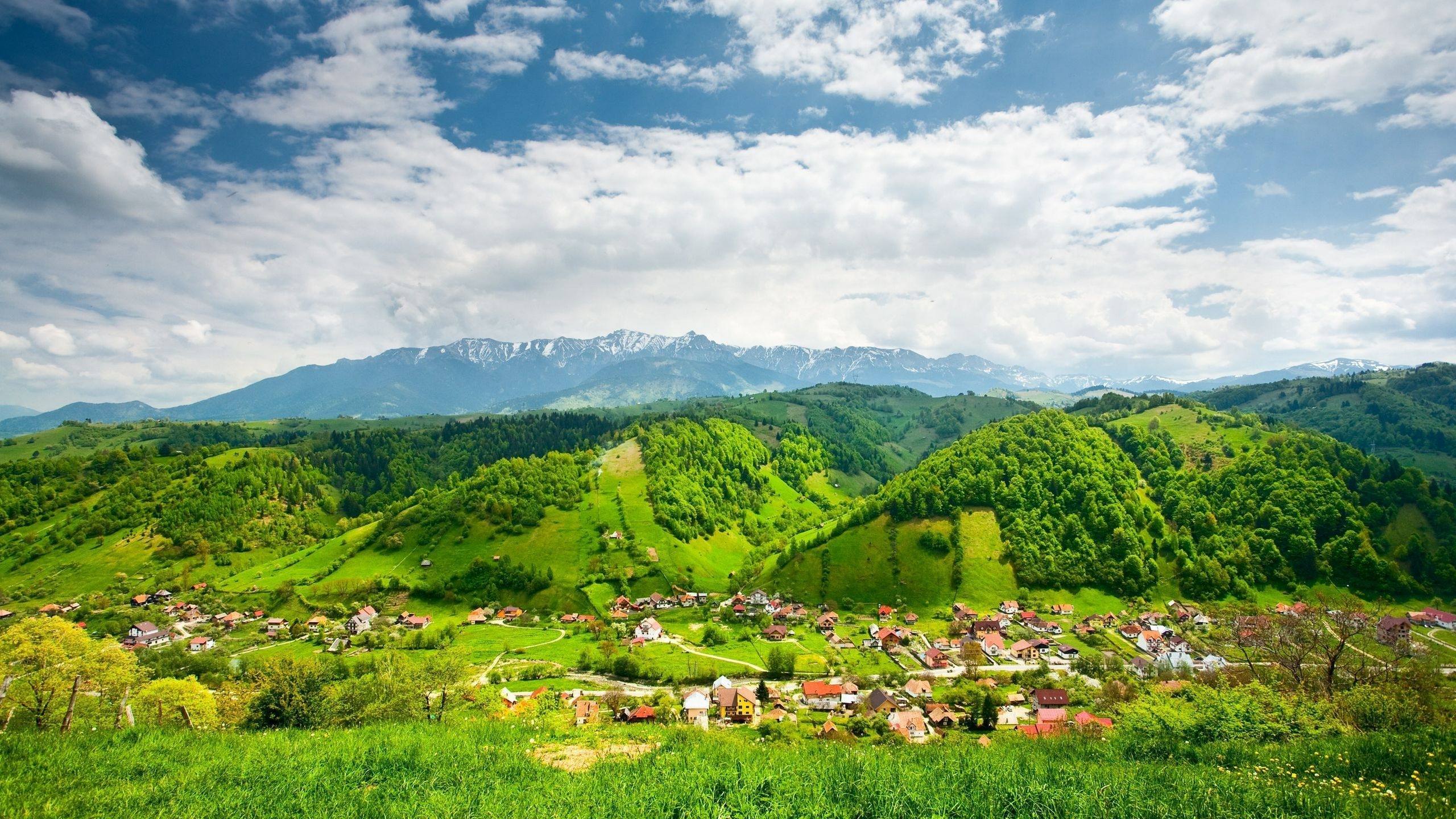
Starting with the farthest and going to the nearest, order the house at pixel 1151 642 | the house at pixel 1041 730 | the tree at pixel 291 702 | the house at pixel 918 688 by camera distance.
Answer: the house at pixel 1151 642
the house at pixel 918 688
the tree at pixel 291 702
the house at pixel 1041 730

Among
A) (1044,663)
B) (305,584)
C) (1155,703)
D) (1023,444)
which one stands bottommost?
(1044,663)

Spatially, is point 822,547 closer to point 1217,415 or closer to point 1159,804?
point 1159,804

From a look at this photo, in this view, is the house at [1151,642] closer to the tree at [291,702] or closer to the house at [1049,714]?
the house at [1049,714]

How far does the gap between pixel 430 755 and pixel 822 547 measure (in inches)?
4257

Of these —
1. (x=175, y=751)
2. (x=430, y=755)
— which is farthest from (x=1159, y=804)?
(x=175, y=751)

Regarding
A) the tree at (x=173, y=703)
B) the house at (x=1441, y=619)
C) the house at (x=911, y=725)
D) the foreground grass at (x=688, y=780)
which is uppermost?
the foreground grass at (x=688, y=780)

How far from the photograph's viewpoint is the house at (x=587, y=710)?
45.6 m

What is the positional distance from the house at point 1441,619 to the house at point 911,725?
90.9 meters

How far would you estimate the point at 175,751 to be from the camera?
589 inches

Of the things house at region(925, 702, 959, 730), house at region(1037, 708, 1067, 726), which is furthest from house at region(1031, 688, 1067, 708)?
house at region(925, 702, 959, 730)

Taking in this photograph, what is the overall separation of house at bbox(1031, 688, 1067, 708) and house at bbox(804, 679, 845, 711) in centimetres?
2001

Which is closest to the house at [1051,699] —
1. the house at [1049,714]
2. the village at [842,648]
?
the village at [842,648]

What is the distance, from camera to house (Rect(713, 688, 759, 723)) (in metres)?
56.2

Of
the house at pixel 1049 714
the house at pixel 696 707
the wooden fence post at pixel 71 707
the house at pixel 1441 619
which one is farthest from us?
the house at pixel 1441 619
